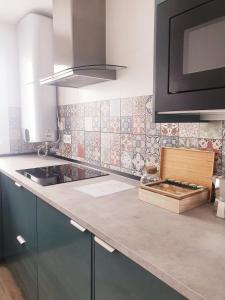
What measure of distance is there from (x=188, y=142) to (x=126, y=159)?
503 mm

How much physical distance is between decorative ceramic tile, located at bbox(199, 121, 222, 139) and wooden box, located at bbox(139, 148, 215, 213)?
8 centimetres

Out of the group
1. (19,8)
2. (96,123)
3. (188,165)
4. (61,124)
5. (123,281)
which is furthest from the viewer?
(61,124)

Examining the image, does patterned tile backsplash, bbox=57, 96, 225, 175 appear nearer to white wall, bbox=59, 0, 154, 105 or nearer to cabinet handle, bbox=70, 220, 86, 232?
white wall, bbox=59, 0, 154, 105

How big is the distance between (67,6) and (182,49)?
1131mm

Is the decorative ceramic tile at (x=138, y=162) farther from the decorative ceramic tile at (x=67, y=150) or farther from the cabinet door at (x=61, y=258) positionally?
the decorative ceramic tile at (x=67, y=150)

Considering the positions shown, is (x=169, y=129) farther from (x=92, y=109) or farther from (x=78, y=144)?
(x=78, y=144)

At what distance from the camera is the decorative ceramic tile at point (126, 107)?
5.46 feet

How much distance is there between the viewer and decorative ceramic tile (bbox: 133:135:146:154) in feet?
5.20

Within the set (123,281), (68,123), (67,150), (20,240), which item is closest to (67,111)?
(68,123)

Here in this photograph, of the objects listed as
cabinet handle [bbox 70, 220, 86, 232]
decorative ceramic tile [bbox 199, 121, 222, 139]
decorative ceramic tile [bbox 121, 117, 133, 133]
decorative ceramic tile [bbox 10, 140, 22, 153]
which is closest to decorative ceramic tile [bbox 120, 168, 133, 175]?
decorative ceramic tile [bbox 121, 117, 133, 133]

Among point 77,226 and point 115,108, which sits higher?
point 115,108

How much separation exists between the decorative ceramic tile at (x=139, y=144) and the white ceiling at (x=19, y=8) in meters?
1.42

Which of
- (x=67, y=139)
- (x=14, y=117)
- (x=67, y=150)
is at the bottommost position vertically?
(x=67, y=150)

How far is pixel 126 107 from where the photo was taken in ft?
5.57
